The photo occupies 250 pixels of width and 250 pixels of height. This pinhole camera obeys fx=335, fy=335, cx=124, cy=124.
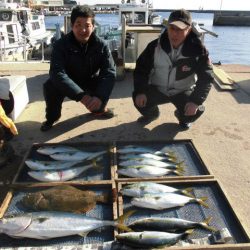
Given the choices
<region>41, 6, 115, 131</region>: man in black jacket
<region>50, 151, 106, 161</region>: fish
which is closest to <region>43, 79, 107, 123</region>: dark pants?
<region>41, 6, 115, 131</region>: man in black jacket

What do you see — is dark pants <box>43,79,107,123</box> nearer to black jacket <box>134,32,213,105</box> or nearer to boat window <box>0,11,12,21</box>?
black jacket <box>134,32,213,105</box>

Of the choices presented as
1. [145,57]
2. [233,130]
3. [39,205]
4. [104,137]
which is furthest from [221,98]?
[39,205]

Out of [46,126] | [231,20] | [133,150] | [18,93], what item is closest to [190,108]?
[133,150]

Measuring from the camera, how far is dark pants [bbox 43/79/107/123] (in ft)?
16.3

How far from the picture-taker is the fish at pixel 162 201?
295 cm

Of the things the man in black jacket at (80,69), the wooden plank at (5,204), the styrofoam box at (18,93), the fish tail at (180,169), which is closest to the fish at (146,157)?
the fish tail at (180,169)

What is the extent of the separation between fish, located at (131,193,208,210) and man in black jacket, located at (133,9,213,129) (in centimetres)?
177

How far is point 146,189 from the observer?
3078 millimetres

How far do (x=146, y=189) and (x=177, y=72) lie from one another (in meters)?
2.29

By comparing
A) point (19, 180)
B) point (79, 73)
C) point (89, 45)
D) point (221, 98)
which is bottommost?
point (221, 98)

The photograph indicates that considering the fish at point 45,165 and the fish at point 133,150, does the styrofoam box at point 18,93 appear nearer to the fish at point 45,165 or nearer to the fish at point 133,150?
the fish at point 45,165

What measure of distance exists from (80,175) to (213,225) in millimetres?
1436

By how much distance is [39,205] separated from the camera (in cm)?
Result: 289

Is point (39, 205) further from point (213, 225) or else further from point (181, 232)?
point (213, 225)
